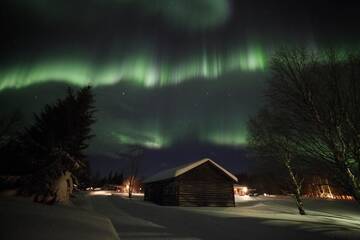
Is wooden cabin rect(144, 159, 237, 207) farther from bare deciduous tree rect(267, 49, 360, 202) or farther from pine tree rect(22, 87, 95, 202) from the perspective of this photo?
bare deciduous tree rect(267, 49, 360, 202)

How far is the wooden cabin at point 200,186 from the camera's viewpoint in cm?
2811

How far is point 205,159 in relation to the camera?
29.5 m

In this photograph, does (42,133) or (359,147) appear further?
(42,133)

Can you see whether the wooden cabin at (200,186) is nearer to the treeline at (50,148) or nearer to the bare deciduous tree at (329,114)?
the treeline at (50,148)

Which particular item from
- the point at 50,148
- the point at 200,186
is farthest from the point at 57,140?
the point at 200,186

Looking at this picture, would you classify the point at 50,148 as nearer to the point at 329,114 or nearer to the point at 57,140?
the point at 57,140

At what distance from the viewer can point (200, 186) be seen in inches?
1149

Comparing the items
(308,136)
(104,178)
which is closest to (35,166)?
(308,136)

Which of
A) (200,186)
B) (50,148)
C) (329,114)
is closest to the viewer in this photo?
(329,114)

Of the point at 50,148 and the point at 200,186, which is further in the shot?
the point at 200,186

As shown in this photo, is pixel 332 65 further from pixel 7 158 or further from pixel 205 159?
pixel 7 158

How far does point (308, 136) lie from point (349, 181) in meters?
2.43

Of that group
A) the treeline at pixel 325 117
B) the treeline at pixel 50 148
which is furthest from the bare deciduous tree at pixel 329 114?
the treeline at pixel 50 148

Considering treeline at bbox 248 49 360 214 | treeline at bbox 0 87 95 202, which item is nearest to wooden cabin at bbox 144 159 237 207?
treeline at bbox 0 87 95 202
